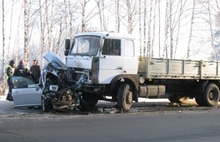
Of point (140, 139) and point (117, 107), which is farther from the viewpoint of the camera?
point (117, 107)

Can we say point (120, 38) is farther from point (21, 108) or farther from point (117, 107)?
point (21, 108)

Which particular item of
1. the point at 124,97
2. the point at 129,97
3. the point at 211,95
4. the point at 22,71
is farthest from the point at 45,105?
the point at 211,95

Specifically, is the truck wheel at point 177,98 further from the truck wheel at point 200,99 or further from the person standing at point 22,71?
the person standing at point 22,71

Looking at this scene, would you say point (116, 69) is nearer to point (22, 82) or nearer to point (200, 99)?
point (22, 82)

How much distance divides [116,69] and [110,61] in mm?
403

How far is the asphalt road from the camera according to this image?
8688 mm

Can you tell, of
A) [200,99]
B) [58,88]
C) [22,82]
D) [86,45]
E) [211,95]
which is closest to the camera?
[58,88]

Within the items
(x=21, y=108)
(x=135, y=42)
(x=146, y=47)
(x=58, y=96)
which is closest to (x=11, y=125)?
(x=58, y=96)

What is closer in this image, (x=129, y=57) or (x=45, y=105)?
(x=45, y=105)

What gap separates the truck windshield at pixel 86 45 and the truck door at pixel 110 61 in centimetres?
31

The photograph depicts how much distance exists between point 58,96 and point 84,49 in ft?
6.81

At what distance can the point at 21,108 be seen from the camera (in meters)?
13.9

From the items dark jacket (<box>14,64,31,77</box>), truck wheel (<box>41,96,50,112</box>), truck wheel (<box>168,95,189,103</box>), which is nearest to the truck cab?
truck wheel (<box>41,96,50,112</box>)

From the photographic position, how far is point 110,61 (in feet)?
43.8
